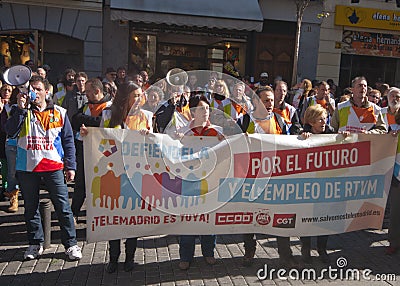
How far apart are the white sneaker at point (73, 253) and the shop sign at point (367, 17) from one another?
42.3ft

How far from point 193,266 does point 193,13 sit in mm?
9209

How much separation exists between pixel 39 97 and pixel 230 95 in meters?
1.92

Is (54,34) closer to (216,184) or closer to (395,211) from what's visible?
(216,184)

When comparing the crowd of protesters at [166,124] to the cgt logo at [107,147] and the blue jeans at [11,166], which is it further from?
the blue jeans at [11,166]

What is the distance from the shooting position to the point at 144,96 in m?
4.28

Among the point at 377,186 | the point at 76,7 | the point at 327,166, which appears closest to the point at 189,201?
the point at 327,166

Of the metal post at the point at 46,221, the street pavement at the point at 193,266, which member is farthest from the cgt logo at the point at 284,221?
the metal post at the point at 46,221

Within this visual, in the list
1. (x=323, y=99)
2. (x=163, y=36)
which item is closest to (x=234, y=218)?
(x=323, y=99)

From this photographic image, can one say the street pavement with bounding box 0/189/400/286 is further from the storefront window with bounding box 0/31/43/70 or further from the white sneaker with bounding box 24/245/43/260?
the storefront window with bounding box 0/31/43/70

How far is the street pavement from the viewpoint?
4.01 m

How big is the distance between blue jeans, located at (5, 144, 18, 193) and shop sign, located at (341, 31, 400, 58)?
12.4 m

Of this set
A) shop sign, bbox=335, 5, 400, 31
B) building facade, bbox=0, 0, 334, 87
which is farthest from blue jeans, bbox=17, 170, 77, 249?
shop sign, bbox=335, 5, 400, 31

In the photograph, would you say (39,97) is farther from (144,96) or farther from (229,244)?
(229,244)

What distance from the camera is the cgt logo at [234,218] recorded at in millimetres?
4117
